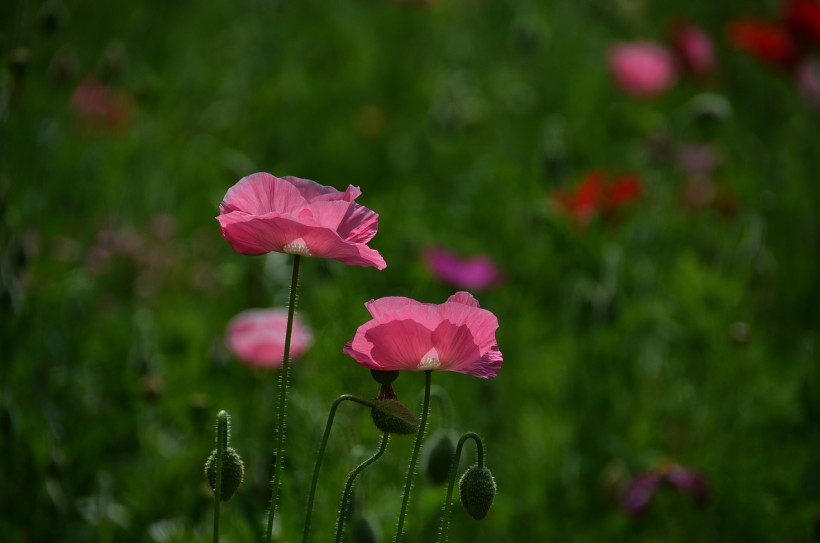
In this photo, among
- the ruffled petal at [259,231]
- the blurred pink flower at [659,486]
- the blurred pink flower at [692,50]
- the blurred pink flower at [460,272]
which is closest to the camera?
the ruffled petal at [259,231]

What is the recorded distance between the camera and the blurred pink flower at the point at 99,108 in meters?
2.91

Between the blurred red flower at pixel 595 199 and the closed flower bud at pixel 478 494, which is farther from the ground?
the blurred red flower at pixel 595 199

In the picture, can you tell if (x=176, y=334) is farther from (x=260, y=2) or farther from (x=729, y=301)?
(x=260, y=2)

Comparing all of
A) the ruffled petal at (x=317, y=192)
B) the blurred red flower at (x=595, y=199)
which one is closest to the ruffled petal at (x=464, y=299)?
the ruffled petal at (x=317, y=192)

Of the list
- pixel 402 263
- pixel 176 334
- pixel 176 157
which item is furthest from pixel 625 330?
pixel 176 157

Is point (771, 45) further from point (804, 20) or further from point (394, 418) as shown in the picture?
point (394, 418)

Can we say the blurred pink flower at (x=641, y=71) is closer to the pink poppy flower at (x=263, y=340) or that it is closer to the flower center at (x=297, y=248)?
the pink poppy flower at (x=263, y=340)

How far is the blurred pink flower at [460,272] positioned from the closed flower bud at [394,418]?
1.20 m

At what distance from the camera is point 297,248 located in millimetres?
910

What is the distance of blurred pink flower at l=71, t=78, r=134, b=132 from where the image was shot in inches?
115

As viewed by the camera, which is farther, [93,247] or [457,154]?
[457,154]

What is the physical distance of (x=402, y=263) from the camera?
8.23 ft

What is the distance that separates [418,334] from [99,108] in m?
2.35

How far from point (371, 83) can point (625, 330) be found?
203 centimetres
